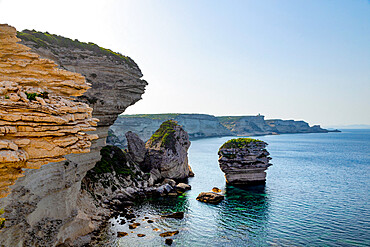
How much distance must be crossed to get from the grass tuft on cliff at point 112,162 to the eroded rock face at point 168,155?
9033mm

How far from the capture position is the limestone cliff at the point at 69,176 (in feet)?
59.0

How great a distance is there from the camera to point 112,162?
5478 cm

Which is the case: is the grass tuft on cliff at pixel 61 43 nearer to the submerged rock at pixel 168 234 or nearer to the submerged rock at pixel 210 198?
the submerged rock at pixel 210 198

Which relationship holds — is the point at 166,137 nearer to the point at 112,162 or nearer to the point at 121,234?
the point at 112,162

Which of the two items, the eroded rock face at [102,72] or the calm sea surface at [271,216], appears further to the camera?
the eroded rock face at [102,72]

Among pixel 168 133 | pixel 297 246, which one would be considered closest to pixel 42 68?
pixel 297 246

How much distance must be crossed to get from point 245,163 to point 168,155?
850 inches

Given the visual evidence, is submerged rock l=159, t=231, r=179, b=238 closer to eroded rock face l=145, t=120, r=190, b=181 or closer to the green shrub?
the green shrub

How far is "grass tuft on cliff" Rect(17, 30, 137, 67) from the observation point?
110 feet

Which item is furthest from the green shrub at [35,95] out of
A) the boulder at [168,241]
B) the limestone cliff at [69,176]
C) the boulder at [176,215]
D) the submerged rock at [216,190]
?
the submerged rock at [216,190]

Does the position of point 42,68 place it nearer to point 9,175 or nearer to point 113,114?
point 9,175

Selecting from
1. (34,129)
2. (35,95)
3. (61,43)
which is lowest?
(34,129)

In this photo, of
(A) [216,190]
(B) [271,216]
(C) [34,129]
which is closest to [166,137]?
(A) [216,190]

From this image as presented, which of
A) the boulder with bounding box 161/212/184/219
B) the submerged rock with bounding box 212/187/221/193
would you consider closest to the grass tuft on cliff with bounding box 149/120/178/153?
the submerged rock with bounding box 212/187/221/193
